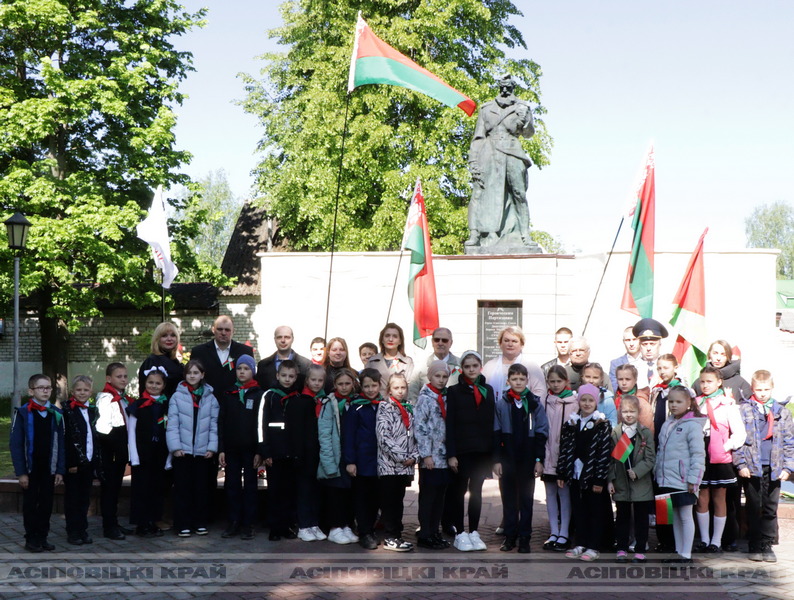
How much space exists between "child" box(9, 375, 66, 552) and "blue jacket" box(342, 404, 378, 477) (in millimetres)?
2241

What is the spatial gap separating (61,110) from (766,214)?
66075 mm

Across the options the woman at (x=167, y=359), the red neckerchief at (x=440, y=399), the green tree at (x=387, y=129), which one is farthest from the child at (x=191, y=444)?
the green tree at (x=387, y=129)

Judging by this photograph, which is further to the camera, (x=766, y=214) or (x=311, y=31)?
(x=766, y=214)

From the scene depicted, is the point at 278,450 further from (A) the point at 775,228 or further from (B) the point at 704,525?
(A) the point at 775,228

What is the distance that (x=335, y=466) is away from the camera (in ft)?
21.7

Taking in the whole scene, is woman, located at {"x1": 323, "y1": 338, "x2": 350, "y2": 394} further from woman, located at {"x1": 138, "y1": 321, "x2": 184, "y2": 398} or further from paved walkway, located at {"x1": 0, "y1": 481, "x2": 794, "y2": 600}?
paved walkway, located at {"x1": 0, "y1": 481, "x2": 794, "y2": 600}

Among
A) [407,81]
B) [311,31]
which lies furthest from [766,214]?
[407,81]

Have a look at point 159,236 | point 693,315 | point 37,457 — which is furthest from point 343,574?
point 159,236

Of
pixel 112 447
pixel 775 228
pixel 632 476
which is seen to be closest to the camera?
pixel 632 476

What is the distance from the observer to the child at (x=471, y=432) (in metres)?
6.40

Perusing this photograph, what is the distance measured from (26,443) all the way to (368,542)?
8.92 ft

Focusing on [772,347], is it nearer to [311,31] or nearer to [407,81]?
[407,81]

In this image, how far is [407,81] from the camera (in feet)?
32.1

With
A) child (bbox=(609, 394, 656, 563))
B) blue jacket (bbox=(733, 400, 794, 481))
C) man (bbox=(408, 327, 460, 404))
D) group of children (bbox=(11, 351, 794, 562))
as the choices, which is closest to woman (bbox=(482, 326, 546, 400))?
man (bbox=(408, 327, 460, 404))
